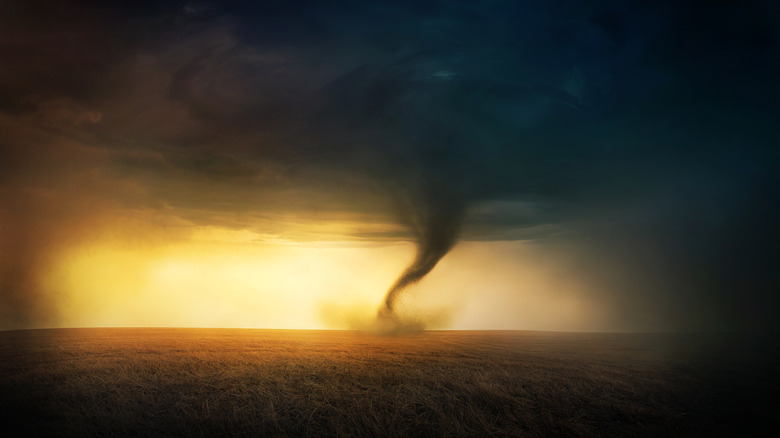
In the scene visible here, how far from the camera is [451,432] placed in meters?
10.3

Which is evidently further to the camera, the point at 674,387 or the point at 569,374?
the point at 569,374

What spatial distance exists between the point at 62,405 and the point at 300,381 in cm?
739

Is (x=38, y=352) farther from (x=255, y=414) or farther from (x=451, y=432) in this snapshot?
(x=451, y=432)

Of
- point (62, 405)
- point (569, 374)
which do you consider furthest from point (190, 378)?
point (569, 374)

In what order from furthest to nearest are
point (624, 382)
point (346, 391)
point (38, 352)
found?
point (38, 352) → point (624, 382) → point (346, 391)

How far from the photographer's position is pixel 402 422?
35.5 feet

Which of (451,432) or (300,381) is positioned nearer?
(451,432)

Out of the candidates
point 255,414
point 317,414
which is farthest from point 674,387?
point 255,414

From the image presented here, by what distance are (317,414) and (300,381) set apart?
13.9 feet

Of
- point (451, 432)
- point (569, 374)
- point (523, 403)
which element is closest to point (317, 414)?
point (451, 432)

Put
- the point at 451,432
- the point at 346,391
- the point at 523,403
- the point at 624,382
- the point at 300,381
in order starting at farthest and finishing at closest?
the point at 624,382 → the point at 300,381 → the point at 346,391 → the point at 523,403 → the point at 451,432

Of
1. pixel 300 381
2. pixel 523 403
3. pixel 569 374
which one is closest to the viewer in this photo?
pixel 523 403

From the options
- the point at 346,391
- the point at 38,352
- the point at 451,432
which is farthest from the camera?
the point at 38,352

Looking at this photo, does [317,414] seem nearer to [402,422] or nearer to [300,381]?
[402,422]
